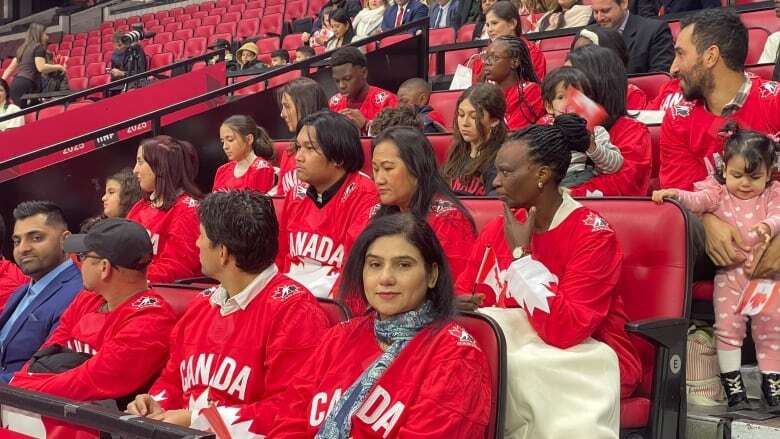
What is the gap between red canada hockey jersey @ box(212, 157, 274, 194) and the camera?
203 inches

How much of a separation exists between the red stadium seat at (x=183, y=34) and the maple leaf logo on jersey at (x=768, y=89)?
11.8 m

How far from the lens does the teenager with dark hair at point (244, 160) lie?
17.0 feet

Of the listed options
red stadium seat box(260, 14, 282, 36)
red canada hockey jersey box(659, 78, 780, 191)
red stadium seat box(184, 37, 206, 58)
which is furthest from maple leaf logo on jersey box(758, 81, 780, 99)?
red stadium seat box(184, 37, 206, 58)

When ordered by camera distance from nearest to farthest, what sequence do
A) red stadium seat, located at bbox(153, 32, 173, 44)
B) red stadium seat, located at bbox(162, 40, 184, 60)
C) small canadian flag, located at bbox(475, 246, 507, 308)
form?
small canadian flag, located at bbox(475, 246, 507, 308) → red stadium seat, located at bbox(162, 40, 184, 60) → red stadium seat, located at bbox(153, 32, 173, 44)

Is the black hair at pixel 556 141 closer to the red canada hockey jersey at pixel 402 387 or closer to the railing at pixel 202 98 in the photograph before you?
the red canada hockey jersey at pixel 402 387

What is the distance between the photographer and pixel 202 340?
265cm

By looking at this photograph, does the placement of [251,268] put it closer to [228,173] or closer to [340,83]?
[228,173]

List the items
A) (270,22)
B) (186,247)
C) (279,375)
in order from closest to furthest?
(279,375) → (186,247) → (270,22)

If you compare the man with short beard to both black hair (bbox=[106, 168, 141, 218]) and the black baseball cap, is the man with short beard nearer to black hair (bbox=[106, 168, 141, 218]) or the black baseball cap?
the black baseball cap

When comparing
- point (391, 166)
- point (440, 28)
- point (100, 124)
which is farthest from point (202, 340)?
point (440, 28)

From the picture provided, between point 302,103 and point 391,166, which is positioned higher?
point 391,166

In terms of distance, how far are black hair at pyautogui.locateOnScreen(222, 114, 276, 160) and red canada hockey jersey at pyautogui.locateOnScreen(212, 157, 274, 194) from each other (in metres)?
0.15

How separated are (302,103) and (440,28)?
354 cm

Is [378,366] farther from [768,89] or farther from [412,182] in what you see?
[768,89]
